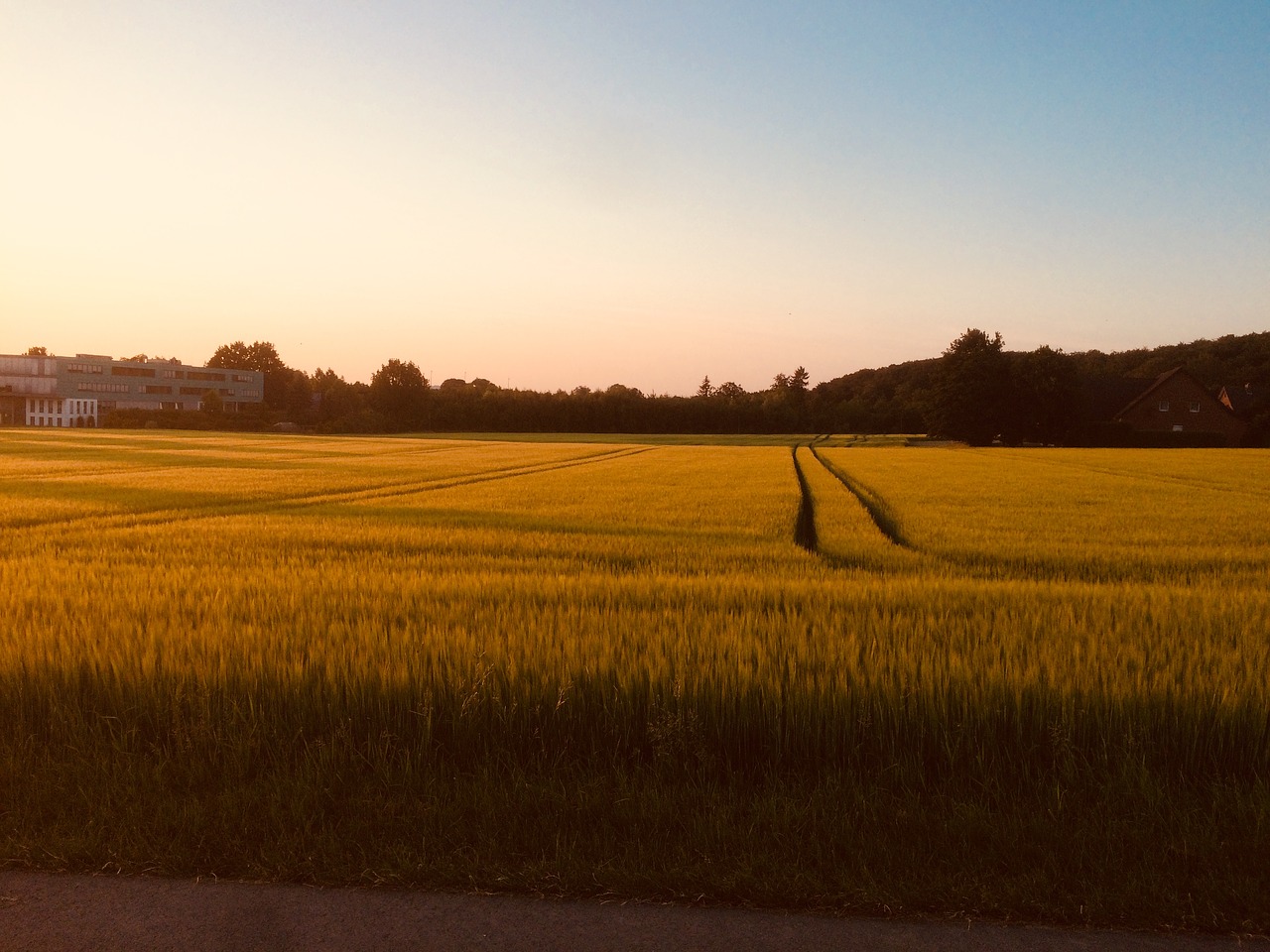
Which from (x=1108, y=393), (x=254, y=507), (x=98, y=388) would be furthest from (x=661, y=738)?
(x=98, y=388)

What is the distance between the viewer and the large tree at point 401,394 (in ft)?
424

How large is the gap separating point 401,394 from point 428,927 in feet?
441

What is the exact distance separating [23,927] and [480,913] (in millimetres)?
1632

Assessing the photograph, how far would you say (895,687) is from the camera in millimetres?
4949

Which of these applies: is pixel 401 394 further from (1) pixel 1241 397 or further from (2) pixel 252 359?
(1) pixel 1241 397

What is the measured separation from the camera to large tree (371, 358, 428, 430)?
424ft

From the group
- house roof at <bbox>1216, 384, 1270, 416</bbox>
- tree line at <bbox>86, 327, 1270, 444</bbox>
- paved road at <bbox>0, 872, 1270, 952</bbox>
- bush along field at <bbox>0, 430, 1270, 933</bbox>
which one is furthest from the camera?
tree line at <bbox>86, 327, 1270, 444</bbox>

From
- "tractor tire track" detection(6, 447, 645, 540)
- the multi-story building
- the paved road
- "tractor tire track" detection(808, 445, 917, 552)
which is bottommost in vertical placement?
"tractor tire track" detection(6, 447, 645, 540)

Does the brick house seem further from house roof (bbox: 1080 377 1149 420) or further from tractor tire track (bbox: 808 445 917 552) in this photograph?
tractor tire track (bbox: 808 445 917 552)

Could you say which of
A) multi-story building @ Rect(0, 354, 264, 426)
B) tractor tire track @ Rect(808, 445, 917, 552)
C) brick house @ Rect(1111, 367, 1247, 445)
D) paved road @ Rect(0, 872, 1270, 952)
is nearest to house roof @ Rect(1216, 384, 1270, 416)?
brick house @ Rect(1111, 367, 1247, 445)

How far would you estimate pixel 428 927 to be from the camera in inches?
122

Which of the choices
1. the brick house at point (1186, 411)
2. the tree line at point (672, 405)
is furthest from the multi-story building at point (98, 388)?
the brick house at point (1186, 411)

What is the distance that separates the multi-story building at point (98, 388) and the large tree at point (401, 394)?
24.2 m

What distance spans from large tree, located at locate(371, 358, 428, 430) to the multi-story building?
79.4ft
